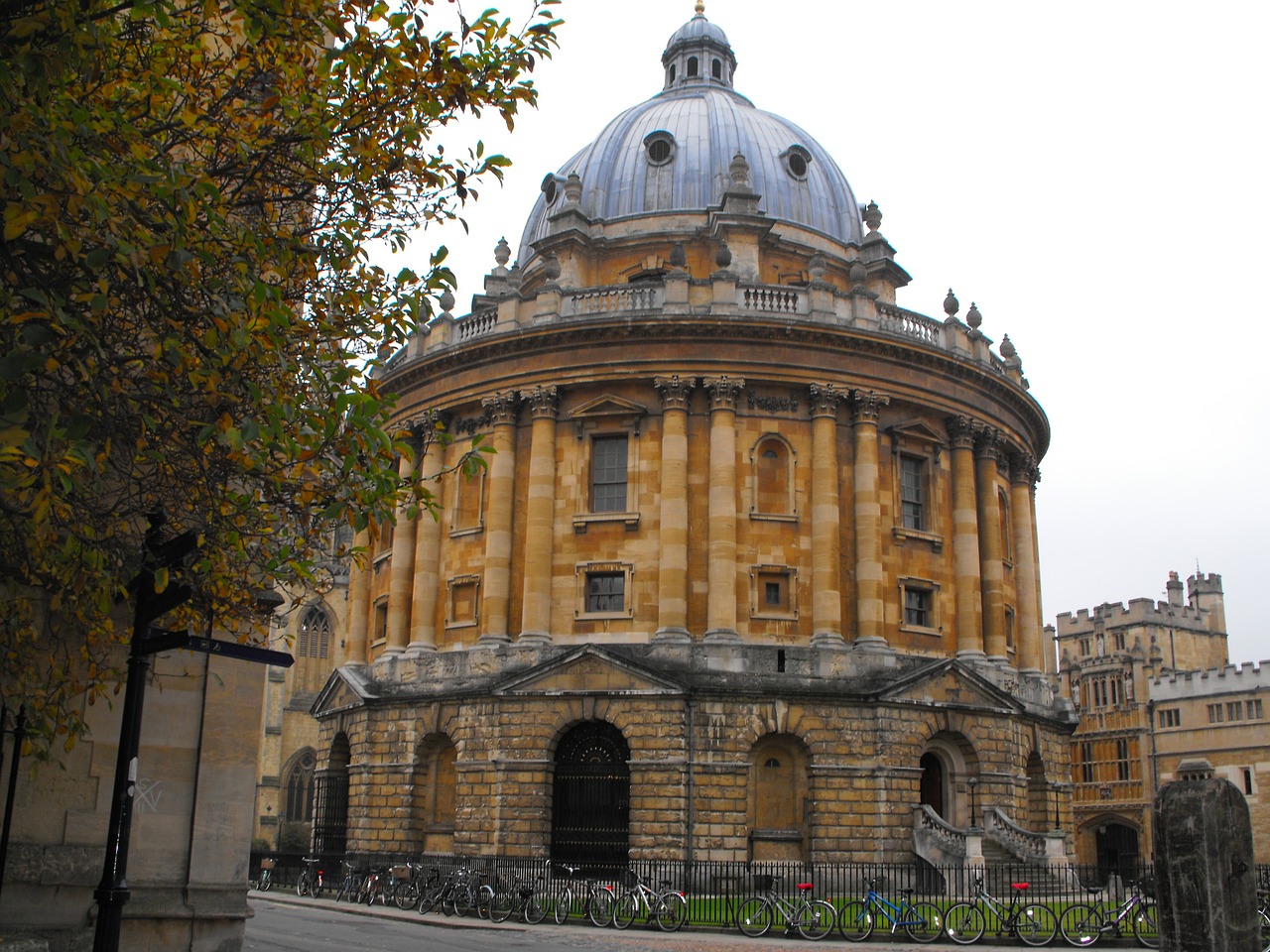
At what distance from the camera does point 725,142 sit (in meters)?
44.1

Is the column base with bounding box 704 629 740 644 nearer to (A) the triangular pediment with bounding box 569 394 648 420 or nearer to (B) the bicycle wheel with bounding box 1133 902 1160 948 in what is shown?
(A) the triangular pediment with bounding box 569 394 648 420

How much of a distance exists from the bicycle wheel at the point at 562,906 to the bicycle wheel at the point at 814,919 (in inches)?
193

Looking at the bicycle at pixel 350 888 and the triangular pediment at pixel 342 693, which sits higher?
the triangular pediment at pixel 342 693

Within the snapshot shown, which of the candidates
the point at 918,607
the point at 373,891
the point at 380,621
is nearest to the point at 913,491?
the point at 918,607

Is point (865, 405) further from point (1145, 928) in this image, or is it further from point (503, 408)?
→ point (1145, 928)

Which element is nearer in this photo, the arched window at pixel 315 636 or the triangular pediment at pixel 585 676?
the triangular pediment at pixel 585 676

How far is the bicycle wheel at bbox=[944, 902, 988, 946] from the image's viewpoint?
21219 mm

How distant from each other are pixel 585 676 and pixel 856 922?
36.9 ft

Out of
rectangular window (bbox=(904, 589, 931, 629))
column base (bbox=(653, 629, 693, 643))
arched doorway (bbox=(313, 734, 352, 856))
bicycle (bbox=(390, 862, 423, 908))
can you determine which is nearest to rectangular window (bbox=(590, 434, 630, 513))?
column base (bbox=(653, 629, 693, 643))

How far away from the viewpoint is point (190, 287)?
953 cm

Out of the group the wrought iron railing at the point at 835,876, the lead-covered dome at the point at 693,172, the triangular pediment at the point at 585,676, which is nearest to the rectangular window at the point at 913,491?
the triangular pediment at the point at 585,676

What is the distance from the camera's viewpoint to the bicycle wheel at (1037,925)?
2091 cm

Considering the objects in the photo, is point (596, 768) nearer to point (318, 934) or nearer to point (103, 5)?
point (318, 934)

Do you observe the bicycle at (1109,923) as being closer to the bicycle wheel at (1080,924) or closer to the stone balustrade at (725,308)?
the bicycle wheel at (1080,924)
